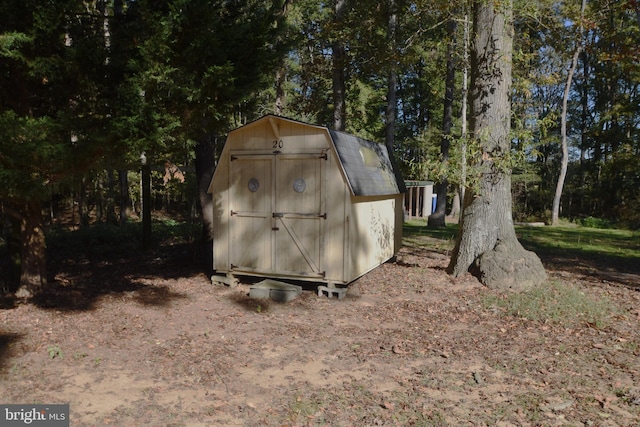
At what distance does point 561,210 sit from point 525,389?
3148 centimetres

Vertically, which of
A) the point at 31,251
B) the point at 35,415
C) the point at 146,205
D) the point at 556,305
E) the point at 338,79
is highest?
the point at 338,79

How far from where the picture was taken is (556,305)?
6832 millimetres

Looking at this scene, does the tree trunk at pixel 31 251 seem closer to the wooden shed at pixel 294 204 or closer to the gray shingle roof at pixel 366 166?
the wooden shed at pixel 294 204

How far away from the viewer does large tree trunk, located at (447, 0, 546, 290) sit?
8.00m

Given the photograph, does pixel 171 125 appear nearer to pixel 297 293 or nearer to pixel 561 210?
pixel 297 293

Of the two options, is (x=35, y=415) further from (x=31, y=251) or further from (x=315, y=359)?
(x=31, y=251)

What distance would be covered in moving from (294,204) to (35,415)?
189 inches

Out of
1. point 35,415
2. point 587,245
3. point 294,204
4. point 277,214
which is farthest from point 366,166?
point 587,245

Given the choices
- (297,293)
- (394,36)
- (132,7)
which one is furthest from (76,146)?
(394,36)

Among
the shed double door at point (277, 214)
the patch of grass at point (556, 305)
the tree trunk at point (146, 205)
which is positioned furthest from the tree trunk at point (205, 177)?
the patch of grass at point (556, 305)

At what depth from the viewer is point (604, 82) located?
29484 millimetres

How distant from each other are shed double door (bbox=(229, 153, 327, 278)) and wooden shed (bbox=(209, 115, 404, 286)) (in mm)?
17

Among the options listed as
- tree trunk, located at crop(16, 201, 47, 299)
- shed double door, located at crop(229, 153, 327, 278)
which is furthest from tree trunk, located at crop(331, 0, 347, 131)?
tree trunk, located at crop(16, 201, 47, 299)

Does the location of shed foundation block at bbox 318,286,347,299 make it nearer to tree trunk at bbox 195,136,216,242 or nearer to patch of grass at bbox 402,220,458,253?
tree trunk at bbox 195,136,216,242
